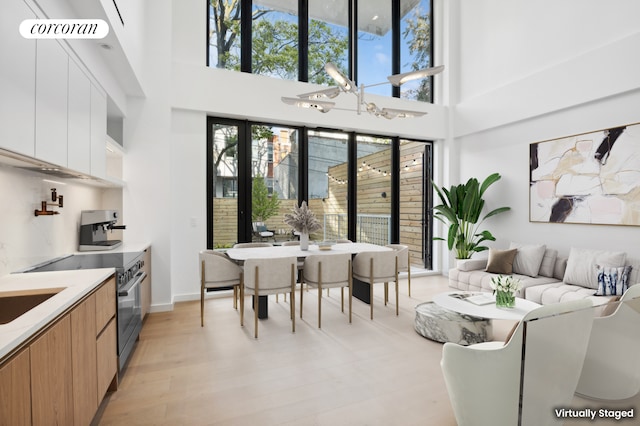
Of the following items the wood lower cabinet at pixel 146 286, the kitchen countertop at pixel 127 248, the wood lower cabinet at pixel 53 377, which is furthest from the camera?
the wood lower cabinet at pixel 146 286

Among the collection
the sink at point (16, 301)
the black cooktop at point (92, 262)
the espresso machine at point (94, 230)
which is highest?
the espresso machine at point (94, 230)

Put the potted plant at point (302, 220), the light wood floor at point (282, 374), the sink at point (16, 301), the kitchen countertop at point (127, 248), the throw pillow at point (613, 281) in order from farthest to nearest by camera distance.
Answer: the potted plant at point (302, 220) < the throw pillow at point (613, 281) < the kitchen countertop at point (127, 248) < the light wood floor at point (282, 374) < the sink at point (16, 301)

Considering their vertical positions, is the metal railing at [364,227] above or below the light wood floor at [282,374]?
above

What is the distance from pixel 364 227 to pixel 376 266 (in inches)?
79.5

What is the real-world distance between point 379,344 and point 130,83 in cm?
385

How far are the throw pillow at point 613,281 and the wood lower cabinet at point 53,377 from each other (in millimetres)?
4694

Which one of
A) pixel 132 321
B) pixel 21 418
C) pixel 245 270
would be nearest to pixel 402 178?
pixel 245 270

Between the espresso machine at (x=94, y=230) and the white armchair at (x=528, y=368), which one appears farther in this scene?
the espresso machine at (x=94, y=230)

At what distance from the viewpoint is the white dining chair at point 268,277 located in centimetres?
335

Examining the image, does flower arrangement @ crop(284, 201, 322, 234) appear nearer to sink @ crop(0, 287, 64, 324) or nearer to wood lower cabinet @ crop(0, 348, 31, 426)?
sink @ crop(0, 287, 64, 324)

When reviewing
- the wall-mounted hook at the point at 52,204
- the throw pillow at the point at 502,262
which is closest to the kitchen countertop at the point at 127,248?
the wall-mounted hook at the point at 52,204

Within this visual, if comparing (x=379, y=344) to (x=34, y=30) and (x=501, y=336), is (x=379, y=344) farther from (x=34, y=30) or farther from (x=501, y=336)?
(x=34, y=30)

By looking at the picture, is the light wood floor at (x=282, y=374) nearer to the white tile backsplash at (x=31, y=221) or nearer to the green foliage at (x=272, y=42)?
the white tile backsplash at (x=31, y=221)

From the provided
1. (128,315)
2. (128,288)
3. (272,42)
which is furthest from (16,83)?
(272,42)
